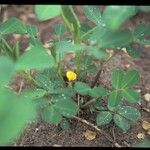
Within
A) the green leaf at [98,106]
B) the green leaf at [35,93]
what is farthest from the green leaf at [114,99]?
the green leaf at [35,93]

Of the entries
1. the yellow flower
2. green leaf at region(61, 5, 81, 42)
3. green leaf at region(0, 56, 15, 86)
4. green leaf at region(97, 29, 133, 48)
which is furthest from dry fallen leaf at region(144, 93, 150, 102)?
green leaf at region(0, 56, 15, 86)

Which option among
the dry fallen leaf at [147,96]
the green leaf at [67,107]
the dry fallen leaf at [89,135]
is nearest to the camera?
the green leaf at [67,107]

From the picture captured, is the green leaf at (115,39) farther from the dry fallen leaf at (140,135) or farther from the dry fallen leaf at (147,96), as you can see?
the dry fallen leaf at (147,96)

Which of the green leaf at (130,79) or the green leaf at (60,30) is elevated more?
the green leaf at (60,30)

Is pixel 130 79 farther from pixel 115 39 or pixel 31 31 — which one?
pixel 31 31

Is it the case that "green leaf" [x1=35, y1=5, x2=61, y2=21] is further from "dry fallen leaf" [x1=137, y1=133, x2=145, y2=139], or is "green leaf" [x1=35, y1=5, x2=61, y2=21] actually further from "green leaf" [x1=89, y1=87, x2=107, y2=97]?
"dry fallen leaf" [x1=137, y1=133, x2=145, y2=139]

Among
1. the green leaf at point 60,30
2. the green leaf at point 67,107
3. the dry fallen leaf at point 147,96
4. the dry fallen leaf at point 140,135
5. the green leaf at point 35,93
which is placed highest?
the green leaf at point 60,30
